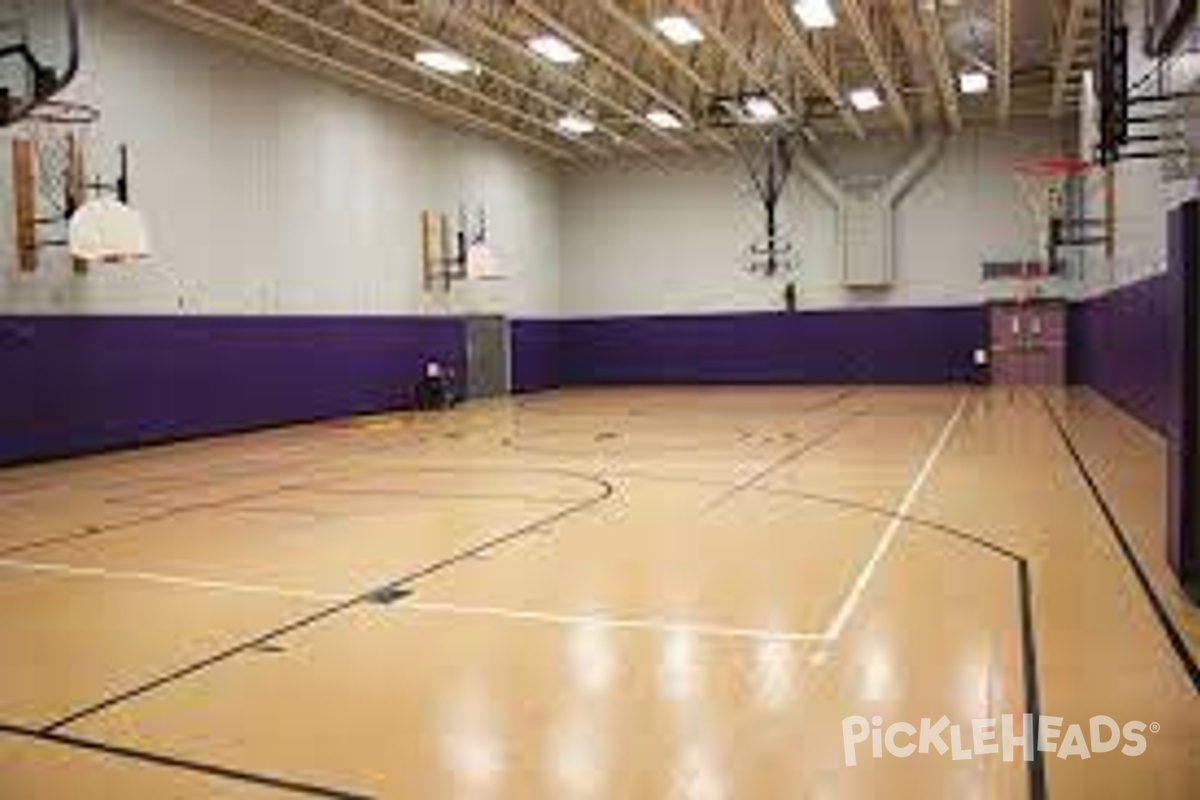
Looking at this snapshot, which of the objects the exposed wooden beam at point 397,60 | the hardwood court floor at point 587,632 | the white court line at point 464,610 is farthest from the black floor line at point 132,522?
the exposed wooden beam at point 397,60

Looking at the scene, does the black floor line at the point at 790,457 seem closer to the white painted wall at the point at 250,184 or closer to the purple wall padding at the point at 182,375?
the purple wall padding at the point at 182,375

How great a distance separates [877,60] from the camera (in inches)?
637

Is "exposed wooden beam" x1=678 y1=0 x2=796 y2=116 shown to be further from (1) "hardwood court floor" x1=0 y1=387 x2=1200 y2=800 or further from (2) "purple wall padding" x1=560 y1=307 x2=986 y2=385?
(1) "hardwood court floor" x1=0 y1=387 x2=1200 y2=800

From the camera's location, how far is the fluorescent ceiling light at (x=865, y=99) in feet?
61.7

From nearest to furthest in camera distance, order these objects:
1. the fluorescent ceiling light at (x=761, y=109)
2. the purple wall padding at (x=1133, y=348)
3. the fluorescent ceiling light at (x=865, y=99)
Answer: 1. the purple wall padding at (x=1133, y=348)
2. the fluorescent ceiling light at (x=865, y=99)
3. the fluorescent ceiling light at (x=761, y=109)

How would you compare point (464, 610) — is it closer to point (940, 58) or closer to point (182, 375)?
point (182, 375)

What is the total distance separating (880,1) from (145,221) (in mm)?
9685

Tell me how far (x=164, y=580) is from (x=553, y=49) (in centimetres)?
1124

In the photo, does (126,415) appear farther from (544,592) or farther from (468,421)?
(544,592)

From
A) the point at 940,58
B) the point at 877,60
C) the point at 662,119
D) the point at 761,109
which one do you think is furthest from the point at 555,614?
the point at 662,119

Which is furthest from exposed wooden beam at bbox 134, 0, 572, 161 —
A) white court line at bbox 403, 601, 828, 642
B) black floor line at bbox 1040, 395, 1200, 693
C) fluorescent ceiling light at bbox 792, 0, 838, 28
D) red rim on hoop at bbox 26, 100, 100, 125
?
black floor line at bbox 1040, 395, 1200, 693

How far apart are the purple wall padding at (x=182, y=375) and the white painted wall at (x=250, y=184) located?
26 centimetres

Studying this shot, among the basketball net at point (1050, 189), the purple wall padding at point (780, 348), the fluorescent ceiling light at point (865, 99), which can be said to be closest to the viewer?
the basketball net at point (1050, 189)

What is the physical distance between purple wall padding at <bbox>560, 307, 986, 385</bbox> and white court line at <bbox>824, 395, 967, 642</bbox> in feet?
40.3
